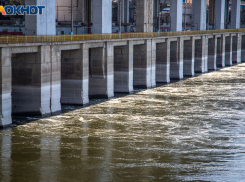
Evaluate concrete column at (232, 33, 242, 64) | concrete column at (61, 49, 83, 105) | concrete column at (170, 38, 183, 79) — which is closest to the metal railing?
concrete column at (61, 49, 83, 105)

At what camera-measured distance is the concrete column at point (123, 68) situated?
4853 centimetres

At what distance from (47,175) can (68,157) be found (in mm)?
3029

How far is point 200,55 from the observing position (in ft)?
234

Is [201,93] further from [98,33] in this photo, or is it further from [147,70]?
[98,33]

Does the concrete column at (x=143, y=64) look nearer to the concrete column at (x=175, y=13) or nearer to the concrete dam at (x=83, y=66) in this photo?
the concrete dam at (x=83, y=66)

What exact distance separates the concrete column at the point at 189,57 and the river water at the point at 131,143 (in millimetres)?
23997

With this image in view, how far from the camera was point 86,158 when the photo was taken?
2408 cm

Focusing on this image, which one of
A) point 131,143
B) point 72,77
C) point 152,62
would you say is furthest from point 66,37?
point 152,62

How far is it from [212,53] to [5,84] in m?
52.0

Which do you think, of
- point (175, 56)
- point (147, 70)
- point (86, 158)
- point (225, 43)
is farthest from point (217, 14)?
point (86, 158)

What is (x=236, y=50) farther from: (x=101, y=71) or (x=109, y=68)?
(x=101, y=71)

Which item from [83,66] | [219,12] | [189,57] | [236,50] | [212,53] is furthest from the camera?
[236,50]

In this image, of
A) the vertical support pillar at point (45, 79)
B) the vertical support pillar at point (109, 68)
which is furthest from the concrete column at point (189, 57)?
the vertical support pillar at point (45, 79)

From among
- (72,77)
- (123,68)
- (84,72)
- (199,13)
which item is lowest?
(72,77)
